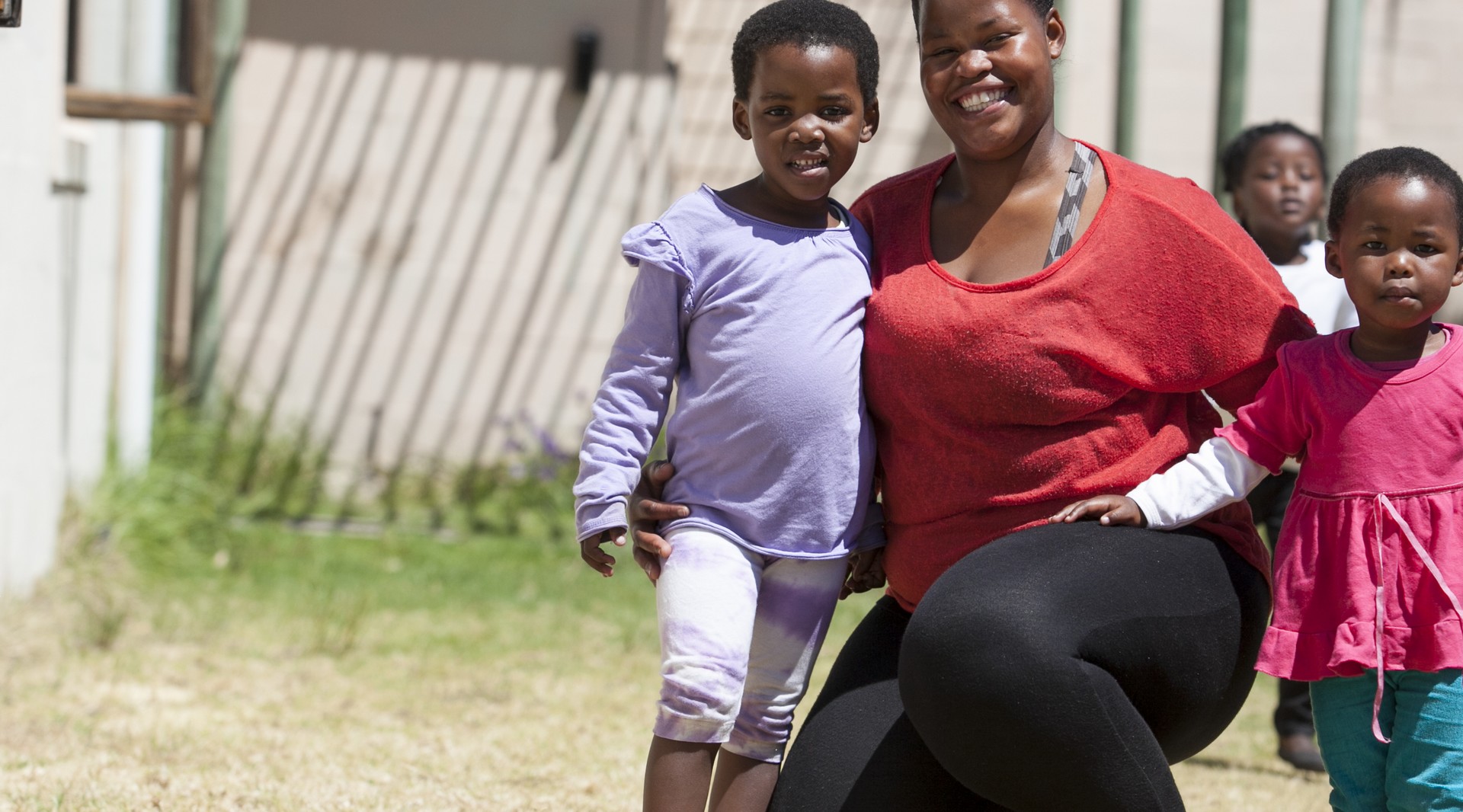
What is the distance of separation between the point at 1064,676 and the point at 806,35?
1.16 meters

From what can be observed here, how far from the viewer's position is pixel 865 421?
262 centimetres

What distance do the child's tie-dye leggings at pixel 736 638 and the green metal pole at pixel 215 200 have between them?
18.4 ft

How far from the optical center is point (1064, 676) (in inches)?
83.0

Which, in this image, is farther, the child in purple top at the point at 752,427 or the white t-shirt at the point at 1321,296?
the white t-shirt at the point at 1321,296

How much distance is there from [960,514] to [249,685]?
115 inches

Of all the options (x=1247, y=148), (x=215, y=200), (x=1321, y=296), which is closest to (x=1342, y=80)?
(x=1247, y=148)

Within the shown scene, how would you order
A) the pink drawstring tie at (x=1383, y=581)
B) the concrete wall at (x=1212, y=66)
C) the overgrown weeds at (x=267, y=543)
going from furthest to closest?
the concrete wall at (x=1212, y=66), the overgrown weeds at (x=267, y=543), the pink drawstring tie at (x=1383, y=581)

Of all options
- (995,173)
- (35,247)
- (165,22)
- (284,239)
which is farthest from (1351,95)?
(284,239)

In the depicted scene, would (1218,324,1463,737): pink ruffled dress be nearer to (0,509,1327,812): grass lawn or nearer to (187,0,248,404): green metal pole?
(0,509,1327,812): grass lawn

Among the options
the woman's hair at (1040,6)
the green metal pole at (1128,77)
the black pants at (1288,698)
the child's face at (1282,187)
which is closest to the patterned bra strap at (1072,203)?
the woman's hair at (1040,6)

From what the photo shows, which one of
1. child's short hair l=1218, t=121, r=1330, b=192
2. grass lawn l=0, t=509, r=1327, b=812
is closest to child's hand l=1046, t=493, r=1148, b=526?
grass lawn l=0, t=509, r=1327, b=812

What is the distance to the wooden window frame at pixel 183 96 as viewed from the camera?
5133 mm

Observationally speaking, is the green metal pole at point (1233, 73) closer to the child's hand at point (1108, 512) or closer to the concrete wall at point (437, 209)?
the concrete wall at point (437, 209)

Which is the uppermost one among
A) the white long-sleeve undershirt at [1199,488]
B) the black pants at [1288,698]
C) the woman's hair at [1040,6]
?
the woman's hair at [1040,6]
